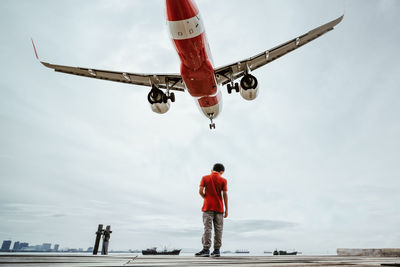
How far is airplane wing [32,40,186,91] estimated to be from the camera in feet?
59.5

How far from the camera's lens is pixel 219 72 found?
59.0 feet

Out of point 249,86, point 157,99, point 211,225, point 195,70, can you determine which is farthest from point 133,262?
point 157,99

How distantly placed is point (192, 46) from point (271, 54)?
24.2 feet

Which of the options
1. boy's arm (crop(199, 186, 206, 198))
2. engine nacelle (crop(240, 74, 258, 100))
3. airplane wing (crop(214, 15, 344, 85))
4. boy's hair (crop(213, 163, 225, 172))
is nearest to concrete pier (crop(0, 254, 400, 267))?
boy's arm (crop(199, 186, 206, 198))

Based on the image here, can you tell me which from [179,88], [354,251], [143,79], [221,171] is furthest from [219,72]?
[354,251]

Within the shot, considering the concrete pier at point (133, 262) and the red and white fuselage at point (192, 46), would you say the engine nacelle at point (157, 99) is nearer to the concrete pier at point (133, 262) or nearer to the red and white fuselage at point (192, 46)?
the red and white fuselage at point (192, 46)

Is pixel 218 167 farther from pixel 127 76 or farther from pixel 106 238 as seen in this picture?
pixel 106 238

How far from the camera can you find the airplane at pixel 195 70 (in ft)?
37.5

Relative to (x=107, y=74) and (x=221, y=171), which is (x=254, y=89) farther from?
(x=107, y=74)

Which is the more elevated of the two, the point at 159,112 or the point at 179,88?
the point at 179,88

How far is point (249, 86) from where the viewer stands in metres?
15.9

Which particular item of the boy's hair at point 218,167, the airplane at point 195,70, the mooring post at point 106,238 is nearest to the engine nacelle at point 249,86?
the airplane at point 195,70

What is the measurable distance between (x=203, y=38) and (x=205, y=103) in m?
7.08

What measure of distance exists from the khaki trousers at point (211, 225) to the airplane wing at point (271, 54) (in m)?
11.5
